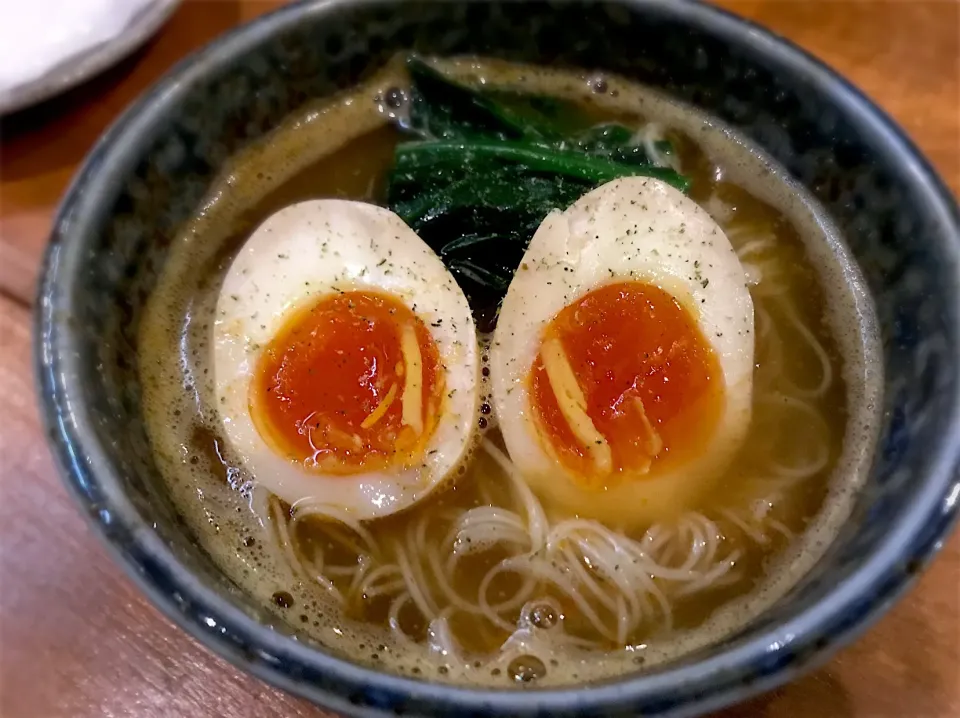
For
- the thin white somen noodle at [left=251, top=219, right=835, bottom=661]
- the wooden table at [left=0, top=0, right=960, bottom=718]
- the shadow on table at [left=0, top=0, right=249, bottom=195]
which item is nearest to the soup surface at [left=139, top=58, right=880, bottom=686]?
the thin white somen noodle at [left=251, top=219, right=835, bottom=661]

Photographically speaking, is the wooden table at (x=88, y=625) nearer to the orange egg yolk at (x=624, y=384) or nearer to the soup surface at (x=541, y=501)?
the soup surface at (x=541, y=501)

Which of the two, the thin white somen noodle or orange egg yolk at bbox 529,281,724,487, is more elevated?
orange egg yolk at bbox 529,281,724,487

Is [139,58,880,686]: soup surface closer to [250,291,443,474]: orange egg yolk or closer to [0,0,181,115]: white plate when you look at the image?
[250,291,443,474]: orange egg yolk

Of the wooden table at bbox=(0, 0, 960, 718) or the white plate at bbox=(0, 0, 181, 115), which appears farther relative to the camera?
the white plate at bbox=(0, 0, 181, 115)

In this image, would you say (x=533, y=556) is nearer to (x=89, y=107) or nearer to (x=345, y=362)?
(x=345, y=362)

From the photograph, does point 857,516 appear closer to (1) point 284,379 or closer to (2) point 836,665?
(2) point 836,665

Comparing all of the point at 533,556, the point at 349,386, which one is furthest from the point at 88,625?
the point at 533,556

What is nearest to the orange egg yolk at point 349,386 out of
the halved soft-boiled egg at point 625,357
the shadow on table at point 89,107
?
the halved soft-boiled egg at point 625,357
